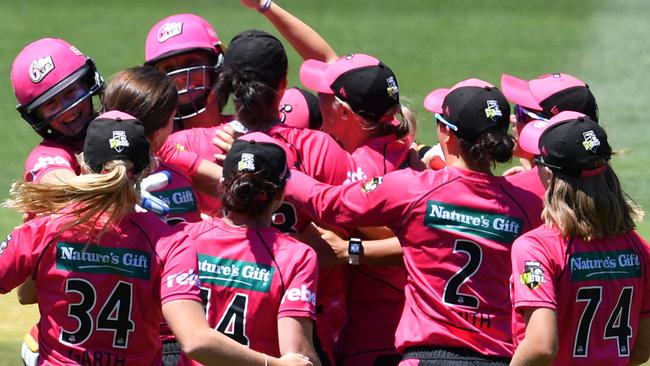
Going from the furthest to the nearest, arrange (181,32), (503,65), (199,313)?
1. (503,65)
2. (181,32)
3. (199,313)

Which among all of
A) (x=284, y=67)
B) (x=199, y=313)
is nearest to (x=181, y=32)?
(x=284, y=67)

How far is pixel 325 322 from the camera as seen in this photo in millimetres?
5336

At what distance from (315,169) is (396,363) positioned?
1.03 metres

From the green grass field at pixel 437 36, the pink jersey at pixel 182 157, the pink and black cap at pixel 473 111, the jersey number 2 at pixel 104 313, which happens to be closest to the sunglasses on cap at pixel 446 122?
the pink and black cap at pixel 473 111

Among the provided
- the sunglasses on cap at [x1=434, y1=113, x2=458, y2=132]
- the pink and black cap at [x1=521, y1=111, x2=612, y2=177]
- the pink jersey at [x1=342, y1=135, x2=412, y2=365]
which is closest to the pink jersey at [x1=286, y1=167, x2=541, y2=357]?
the sunglasses on cap at [x1=434, y1=113, x2=458, y2=132]

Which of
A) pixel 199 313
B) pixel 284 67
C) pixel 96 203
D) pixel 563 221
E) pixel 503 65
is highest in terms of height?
pixel 503 65

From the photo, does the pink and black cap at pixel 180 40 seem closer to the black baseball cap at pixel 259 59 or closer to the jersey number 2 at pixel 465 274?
the black baseball cap at pixel 259 59

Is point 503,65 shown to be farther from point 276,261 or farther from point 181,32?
point 276,261

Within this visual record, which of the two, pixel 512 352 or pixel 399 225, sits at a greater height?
pixel 399 225

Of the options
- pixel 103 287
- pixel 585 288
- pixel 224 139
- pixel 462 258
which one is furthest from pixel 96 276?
pixel 585 288

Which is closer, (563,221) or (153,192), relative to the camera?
(563,221)

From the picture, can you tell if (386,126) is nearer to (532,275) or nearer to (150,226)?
(532,275)

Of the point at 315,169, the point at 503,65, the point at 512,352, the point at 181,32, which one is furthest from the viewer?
the point at 503,65

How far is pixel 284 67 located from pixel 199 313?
152 cm
